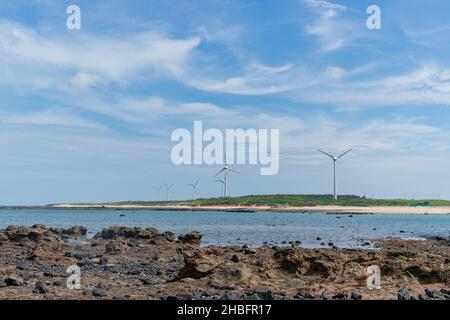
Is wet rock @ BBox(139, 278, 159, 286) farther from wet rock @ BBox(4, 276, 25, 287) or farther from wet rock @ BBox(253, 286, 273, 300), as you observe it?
wet rock @ BBox(253, 286, 273, 300)

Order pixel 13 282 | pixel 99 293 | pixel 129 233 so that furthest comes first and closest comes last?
pixel 129 233, pixel 13 282, pixel 99 293

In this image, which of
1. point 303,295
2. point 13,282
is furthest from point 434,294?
point 13,282

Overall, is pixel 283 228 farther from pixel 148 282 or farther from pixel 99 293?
pixel 99 293

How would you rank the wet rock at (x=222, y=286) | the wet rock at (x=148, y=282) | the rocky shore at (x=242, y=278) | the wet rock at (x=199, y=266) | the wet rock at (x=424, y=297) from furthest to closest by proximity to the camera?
the wet rock at (x=148, y=282) → the wet rock at (x=199, y=266) → the wet rock at (x=222, y=286) → the rocky shore at (x=242, y=278) → the wet rock at (x=424, y=297)

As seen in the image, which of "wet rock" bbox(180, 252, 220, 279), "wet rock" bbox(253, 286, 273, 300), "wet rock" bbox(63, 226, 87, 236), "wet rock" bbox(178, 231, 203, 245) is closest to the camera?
"wet rock" bbox(253, 286, 273, 300)

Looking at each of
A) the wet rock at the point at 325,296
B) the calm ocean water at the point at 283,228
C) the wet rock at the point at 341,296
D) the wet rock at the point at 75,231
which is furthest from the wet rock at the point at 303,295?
the wet rock at the point at 75,231

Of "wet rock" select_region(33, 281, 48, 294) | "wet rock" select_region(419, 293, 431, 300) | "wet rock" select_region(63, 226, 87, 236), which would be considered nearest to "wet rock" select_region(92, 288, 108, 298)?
"wet rock" select_region(33, 281, 48, 294)

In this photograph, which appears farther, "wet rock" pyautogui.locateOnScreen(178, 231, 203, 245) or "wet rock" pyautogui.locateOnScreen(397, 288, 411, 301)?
"wet rock" pyautogui.locateOnScreen(178, 231, 203, 245)

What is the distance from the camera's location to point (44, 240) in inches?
1804

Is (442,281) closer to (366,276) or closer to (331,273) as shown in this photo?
(366,276)

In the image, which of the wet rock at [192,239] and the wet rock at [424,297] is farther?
the wet rock at [192,239]

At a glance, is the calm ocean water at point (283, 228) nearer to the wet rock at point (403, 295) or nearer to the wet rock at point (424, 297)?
the wet rock at point (403, 295)

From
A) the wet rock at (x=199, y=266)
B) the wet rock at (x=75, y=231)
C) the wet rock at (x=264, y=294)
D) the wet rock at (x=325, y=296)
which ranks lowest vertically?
the wet rock at (x=75, y=231)

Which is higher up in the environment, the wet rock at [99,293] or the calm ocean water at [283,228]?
the wet rock at [99,293]
